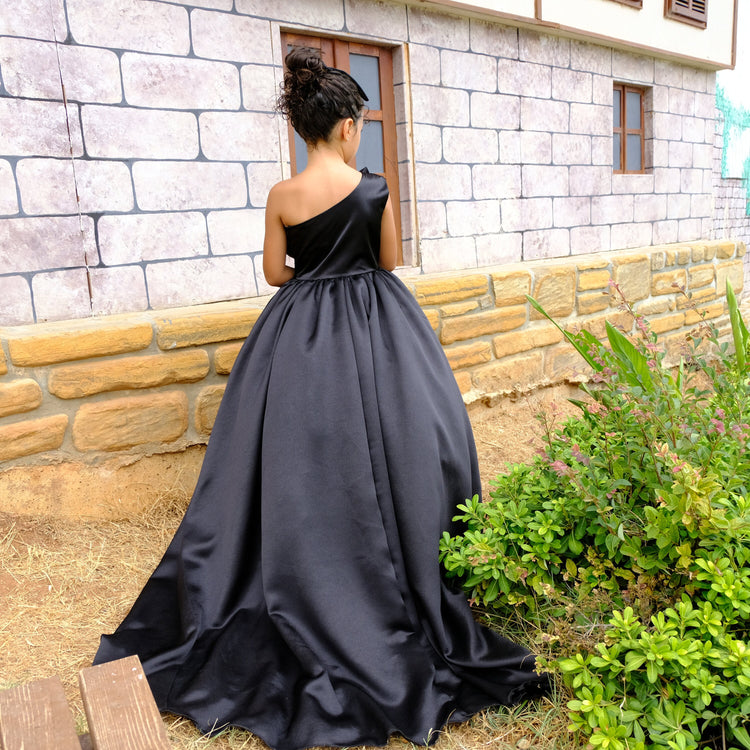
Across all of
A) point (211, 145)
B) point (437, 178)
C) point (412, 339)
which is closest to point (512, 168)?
point (437, 178)

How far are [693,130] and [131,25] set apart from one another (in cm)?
513

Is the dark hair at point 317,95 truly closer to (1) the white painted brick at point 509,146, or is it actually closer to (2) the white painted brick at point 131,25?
(2) the white painted brick at point 131,25

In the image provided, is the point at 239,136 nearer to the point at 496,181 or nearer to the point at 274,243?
the point at 274,243

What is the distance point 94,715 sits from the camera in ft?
4.16

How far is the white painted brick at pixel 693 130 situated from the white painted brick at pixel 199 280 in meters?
4.56

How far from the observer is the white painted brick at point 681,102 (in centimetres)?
602

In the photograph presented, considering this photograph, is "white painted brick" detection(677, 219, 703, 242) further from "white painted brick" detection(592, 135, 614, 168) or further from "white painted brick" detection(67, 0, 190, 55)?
"white painted brick" detection(67, 0, 190, 55)

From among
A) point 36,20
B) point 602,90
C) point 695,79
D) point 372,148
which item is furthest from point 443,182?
point 695,79

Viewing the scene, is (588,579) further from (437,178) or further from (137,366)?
(437,178)

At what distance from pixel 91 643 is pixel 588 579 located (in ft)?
5.19

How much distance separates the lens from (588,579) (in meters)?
1.97

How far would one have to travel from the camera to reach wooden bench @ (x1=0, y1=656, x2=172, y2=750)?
1.22 m

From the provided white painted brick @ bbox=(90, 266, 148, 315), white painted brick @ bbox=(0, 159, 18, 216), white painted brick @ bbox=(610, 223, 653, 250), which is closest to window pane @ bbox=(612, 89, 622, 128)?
white painted brick @ bbox=(610, 223, 653, 250)

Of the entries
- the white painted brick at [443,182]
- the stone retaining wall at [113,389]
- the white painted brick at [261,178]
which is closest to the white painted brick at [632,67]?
the white painted brick at [443,182]
